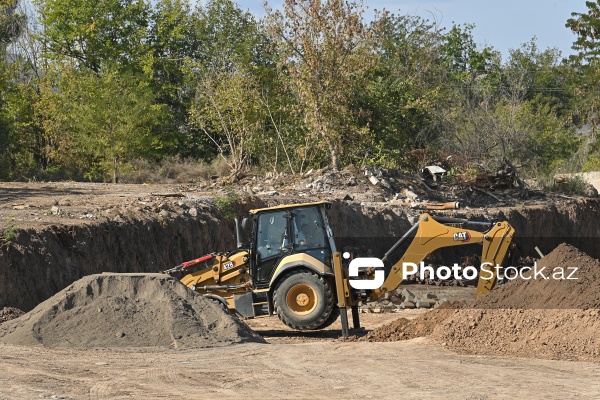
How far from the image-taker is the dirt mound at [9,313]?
14.8 meters

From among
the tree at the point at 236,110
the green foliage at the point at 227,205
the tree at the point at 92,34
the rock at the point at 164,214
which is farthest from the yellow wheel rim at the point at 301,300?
the tree at the point at 92,34

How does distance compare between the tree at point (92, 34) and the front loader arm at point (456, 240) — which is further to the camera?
the tree at point (92, 34)

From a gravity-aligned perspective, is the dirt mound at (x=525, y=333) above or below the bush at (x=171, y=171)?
below

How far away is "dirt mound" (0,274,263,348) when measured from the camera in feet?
42.4

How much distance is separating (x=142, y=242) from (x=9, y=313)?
17.8 feet

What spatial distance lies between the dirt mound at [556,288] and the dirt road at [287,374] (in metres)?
2.04

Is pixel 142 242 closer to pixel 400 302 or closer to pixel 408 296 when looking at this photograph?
pixel 400 302

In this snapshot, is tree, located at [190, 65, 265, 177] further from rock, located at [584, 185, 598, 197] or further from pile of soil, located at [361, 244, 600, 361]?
pile of soil, located at [361, 244, 600, 361]

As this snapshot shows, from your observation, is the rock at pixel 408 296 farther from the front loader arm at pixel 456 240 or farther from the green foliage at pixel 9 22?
the green foliage at pixel 9 22

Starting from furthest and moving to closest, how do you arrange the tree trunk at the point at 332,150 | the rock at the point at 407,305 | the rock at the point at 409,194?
the tree trunk at the point at 332,150 < the rock at the point at 409,194 < the rock at the point at 407,305

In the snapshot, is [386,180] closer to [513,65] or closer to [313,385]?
[313,385]

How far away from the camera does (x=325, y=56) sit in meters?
33.6

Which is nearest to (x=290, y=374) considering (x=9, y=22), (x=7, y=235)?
(x=7, y=235)

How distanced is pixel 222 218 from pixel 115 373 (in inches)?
506
